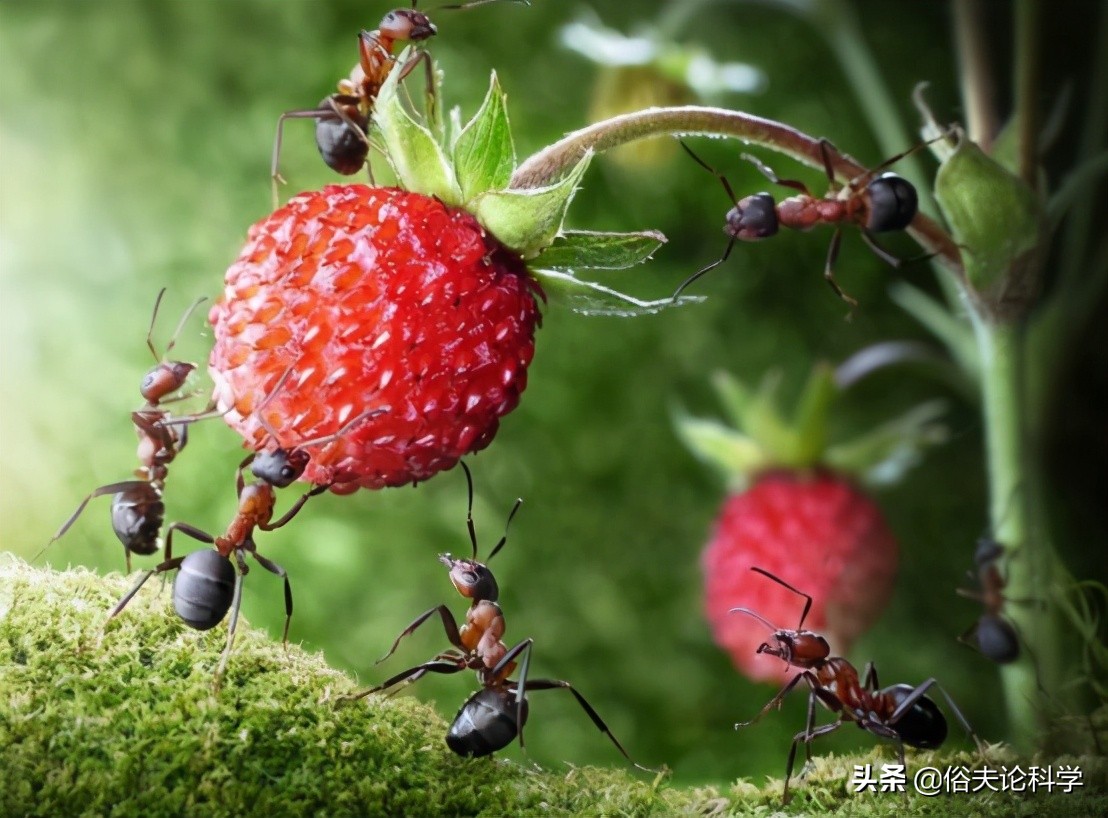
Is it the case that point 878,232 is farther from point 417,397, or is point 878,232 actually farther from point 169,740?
point 169,740

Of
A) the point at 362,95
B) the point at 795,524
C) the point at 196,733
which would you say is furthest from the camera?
the point at 795,524

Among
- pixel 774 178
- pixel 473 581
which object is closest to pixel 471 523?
pixel 473 581

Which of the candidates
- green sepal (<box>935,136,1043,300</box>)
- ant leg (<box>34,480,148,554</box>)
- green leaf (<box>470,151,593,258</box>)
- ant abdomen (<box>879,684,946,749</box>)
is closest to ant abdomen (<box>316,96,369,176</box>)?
green leaf (<box>470,151,593,258</box>)

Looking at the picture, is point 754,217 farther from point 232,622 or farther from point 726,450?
point 232,622

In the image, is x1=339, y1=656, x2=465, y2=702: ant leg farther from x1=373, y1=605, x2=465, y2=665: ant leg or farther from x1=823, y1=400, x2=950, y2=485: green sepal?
x1=823, y1=400, x2=950, y2=485: green sepal

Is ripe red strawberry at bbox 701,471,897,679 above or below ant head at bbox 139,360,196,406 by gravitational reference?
below

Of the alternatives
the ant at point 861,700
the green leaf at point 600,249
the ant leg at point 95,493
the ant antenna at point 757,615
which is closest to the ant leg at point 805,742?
the ant at point 861,700

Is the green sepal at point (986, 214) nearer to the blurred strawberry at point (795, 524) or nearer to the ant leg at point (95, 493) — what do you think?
the blurred strawberry at point (795, 524)
